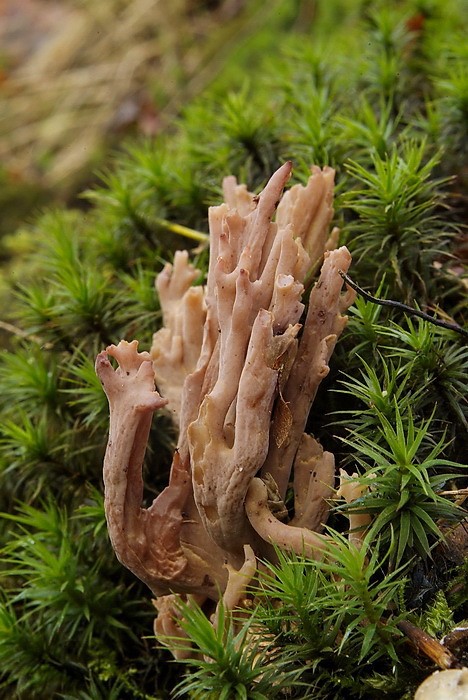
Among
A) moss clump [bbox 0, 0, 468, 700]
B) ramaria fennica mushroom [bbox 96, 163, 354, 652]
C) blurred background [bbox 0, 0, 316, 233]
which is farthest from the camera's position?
blurred background [bbox 0, 0, 316, 233]

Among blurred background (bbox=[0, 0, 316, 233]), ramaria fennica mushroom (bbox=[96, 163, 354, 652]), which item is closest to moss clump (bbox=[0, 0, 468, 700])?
ramaria fennica mushroom (bbox=[96, 163, 354, 652])

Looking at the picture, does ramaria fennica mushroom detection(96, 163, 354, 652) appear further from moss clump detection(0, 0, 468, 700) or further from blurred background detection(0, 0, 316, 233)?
blurred background detection(0, 0, 316, 233)

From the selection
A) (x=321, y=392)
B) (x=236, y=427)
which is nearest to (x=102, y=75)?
(x=321, y=392)

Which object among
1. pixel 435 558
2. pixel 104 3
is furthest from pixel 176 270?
pixel 104 3

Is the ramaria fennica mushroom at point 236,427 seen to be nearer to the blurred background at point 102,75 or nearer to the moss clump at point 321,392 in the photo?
the moss clump at point 321,392

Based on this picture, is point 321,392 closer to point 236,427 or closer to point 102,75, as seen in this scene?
point 236,427

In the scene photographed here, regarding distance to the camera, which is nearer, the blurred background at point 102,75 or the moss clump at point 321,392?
the moss clump at point 321,392

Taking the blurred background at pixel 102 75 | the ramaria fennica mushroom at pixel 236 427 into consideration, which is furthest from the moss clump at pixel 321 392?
the blurred background at pixel 102 75

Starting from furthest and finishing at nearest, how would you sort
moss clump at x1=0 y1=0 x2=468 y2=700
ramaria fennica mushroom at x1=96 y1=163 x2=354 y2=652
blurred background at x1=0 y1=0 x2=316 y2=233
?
blurred background at x1=0 y1=0 x2=316 y2=233, ramaria fennica mushroom at x1=96 y1=163 x2=354 y2=652, moss clump at x1=0 y1=0 x2=468 y2=700

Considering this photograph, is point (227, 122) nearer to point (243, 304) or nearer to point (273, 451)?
point (243, 304)
